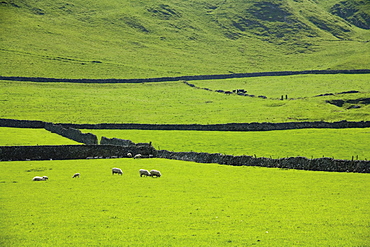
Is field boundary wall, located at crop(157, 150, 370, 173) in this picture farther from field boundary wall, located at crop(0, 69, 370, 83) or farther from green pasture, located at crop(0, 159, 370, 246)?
field boundary wall, located at crop(0, 69, 370, 83)

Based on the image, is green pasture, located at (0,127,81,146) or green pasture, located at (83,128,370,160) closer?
green pasture, located at (83,128,370,160)

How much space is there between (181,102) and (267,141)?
46556 mm

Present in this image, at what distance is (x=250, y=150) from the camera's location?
53.4m

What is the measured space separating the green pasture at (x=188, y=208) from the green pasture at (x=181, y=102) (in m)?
44.4

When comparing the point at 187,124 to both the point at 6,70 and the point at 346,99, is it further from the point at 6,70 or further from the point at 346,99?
the point at 6,70

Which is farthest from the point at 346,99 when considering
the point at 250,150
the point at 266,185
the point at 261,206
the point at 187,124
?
the point at 261,206

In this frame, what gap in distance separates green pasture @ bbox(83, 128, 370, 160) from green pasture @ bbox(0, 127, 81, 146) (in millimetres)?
6852

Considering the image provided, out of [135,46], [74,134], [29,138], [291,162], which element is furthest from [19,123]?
[135,46]

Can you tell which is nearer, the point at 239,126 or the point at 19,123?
the point at 239,126

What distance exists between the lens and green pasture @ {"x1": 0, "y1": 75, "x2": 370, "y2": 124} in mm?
82312

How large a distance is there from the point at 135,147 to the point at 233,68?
4233 inches

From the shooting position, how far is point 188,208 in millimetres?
24891

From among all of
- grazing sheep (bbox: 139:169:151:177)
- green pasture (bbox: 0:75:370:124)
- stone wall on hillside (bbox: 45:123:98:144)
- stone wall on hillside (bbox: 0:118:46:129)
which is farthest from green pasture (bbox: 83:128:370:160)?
grazing sheep (bbox: 139:169:151:177)

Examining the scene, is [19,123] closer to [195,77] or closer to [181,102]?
[181,102]
